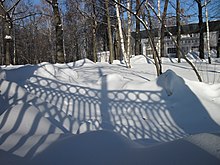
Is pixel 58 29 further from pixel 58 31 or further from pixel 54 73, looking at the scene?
pixel 54 73

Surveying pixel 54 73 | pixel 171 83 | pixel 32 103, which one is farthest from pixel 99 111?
pixel 54 73


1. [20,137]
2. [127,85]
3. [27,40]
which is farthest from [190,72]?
[27,40]

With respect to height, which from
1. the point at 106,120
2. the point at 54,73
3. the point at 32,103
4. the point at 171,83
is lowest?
the point at 106,120

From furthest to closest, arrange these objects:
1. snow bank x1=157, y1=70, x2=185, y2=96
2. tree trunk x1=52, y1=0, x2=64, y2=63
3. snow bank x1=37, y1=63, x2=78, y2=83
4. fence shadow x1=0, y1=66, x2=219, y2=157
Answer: tree trunk x1=52, y1=0, x2=64, y2=63
snow bank x1=37, y1=63, x2=78, y2=83
snow bank x1=157, y1=70, x2=185, y2=96
fence shadow x1=0, y1=66, x2=219, y2=157

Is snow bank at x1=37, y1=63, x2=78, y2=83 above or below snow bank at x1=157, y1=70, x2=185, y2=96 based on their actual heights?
above

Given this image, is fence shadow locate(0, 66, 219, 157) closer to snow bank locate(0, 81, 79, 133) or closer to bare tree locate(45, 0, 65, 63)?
snow bank locate(0, 81, 79, 133)

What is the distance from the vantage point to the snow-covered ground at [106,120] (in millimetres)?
2381

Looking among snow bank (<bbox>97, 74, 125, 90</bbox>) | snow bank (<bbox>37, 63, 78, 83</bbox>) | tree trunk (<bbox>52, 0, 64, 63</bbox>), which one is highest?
tree trunk (<bbox>52, 0, 64, 63</bbox>)

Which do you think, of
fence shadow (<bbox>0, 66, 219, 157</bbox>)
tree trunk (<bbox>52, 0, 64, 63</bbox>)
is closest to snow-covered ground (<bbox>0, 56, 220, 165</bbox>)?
fence shadow (<bbox>0, 66, 219, 157</bbox>)

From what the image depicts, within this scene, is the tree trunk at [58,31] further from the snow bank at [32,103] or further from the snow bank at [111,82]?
the snow bank at [32,103]

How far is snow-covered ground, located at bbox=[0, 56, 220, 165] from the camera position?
2381 mm

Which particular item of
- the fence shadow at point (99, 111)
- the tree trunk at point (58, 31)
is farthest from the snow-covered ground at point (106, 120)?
the tree trunk at point (58, 31)

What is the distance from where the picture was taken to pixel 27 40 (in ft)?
131

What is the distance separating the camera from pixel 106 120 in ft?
17.9
